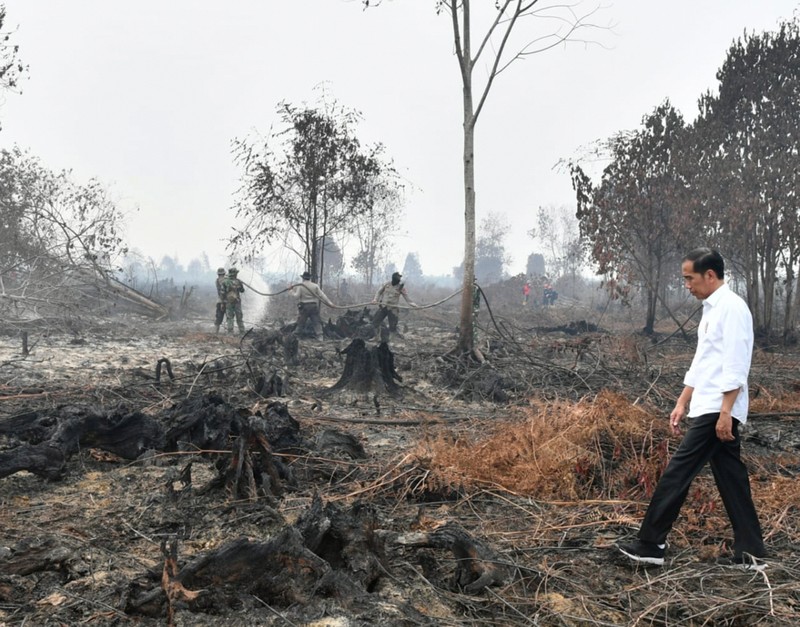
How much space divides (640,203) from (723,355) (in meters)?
16.2

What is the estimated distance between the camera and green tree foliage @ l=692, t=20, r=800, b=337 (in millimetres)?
15242

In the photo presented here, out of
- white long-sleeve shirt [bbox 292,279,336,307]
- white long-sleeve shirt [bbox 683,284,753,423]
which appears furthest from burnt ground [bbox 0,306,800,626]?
white long-sleeve shirt [bbox 292,279,336,307]

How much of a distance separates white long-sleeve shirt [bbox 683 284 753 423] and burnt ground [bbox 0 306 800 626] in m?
0.88

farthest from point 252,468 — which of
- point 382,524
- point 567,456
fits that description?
point 567,456

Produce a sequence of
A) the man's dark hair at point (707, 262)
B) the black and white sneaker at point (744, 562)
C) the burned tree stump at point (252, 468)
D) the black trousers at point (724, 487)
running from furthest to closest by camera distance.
Answer: the burned tree stump at point (252, 468), the man's dark hair at point (707, 262), the black trousers at point (724, 487), the black and white sneaker at point (744, 562)

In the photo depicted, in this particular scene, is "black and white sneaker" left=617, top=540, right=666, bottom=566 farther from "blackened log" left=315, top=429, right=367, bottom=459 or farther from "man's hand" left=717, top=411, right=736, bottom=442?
"blackened log" left=315, top=429, right=367, bottom=459

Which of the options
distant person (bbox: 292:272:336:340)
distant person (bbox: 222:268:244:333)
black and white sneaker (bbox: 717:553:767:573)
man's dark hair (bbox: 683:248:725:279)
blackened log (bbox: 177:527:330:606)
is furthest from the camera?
distant person (bbox: 222:268:244:333)

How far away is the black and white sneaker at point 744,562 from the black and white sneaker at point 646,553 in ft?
1.03

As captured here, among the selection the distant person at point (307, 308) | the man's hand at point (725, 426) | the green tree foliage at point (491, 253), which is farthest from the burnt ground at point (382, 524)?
Result: the green tree foliage at point (491, 253)

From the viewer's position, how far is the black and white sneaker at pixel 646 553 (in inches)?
124

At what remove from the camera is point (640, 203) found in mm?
17891

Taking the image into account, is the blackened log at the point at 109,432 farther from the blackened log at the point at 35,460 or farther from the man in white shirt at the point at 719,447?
the man in white shirt at the point at 719,447

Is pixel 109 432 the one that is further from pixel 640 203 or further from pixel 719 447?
pixel 640 203

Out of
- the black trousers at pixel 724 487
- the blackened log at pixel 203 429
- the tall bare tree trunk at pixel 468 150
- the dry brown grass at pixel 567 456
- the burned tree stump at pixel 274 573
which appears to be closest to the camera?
the burned tree stump at pixel 274 573
